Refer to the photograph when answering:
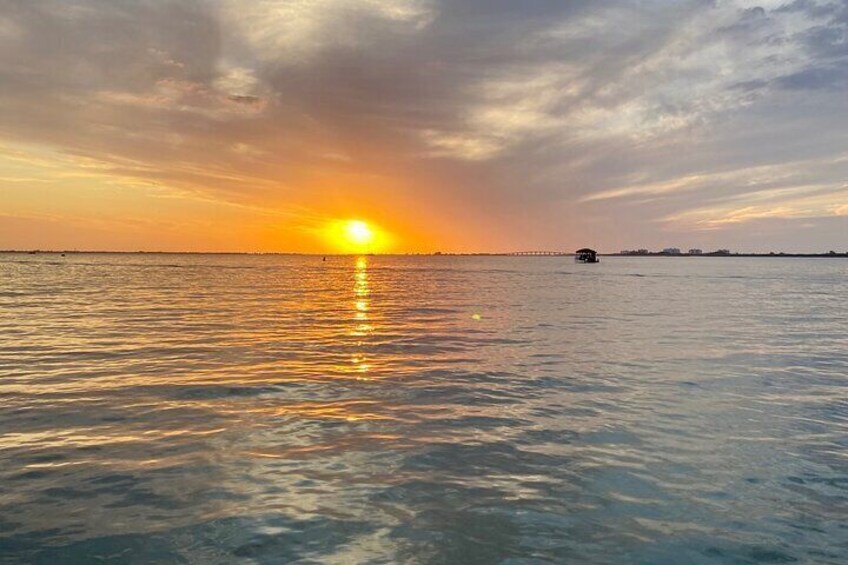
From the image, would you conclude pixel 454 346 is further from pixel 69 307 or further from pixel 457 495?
pixel 69 307

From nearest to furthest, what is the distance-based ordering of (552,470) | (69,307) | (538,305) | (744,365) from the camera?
(552,470) < (744,365) < (69,307) < (538,305)

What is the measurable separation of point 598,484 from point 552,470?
957 millimetres

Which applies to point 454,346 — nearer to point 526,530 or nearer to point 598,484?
point 598,484

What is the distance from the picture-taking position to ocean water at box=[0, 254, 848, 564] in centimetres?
793

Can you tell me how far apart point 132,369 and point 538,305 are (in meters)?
38.5

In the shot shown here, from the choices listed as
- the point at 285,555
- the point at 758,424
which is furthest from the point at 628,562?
the point at 758,424

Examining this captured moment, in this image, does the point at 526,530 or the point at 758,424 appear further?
the point at 758,424

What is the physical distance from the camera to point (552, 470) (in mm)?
10688

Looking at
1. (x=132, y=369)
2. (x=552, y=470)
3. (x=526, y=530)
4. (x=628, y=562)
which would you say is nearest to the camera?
(x=628, y=562)

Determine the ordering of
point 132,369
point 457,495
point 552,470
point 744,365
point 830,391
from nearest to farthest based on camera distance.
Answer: point 457,495
point 552,470
point 830,391
point 132,369
point 744,365

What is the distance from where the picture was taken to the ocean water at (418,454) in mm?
7934

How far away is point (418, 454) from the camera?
11469 mm

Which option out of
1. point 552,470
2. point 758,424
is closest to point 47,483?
point 552,470

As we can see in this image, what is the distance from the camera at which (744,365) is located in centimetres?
2247
